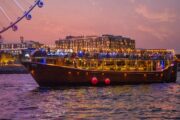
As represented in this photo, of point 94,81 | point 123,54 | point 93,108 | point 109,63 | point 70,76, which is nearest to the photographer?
point 93,108

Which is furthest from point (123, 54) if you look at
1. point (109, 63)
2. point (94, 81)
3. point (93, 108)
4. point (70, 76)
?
point (93, 108)

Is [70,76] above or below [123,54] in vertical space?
below

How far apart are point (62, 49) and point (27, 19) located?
9672 mm

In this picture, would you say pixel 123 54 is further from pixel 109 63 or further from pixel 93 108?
pixel 93 108

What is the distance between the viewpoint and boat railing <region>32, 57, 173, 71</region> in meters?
66.5

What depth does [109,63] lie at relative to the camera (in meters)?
70.9

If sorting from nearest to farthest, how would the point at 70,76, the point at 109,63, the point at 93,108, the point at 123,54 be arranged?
the point at 93,108, the point at 70,76, the point at 109,63, the point at 123,54

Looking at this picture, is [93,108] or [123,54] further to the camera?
[123,54]

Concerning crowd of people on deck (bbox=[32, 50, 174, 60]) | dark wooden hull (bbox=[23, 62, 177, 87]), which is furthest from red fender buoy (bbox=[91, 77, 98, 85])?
crowd of people on deck (bbox=[32, 50, 174, 60])

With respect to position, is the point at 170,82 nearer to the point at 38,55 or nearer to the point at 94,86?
the point at 94,86

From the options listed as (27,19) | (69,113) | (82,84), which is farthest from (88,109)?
(27,19)

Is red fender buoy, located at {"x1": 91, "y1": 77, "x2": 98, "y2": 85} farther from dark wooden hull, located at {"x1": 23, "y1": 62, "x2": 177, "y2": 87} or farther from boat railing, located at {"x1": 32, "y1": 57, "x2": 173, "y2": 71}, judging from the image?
boat railing, located at {"x1": 32, "y1": 57, "x2": 173, "y2": 71}

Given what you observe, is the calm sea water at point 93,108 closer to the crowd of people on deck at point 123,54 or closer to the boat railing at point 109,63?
the boat railing at point 109,63

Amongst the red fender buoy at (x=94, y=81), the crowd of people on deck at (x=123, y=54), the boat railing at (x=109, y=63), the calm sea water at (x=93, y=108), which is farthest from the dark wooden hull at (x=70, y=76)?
the calm sea water at (x=93, y=108)
